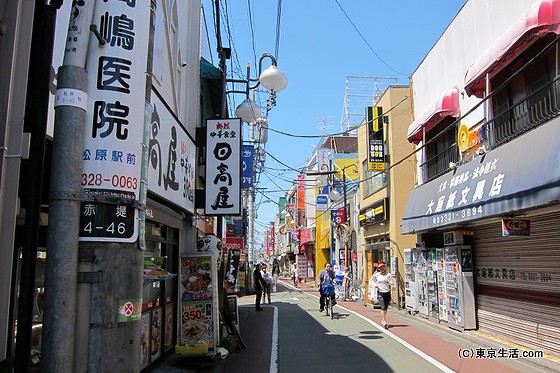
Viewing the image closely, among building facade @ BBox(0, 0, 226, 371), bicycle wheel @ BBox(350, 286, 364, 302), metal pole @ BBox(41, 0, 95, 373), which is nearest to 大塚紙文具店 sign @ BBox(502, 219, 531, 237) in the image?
building facade @ BBox(0, 0, 226, 371)

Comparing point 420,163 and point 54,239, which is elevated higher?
point 420,163

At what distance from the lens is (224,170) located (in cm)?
993

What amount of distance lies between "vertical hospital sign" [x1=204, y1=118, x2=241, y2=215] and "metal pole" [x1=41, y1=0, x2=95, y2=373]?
6816 mm

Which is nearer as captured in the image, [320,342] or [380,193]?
[320,342]

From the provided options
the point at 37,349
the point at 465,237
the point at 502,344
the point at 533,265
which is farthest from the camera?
the point at 465,237

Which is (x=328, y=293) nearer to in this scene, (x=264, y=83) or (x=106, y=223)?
(x=264, y=83)

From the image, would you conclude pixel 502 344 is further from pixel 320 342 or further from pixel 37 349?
pixel 37 349

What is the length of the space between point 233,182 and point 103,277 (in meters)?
7.01

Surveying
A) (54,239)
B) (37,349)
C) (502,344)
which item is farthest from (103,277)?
(502,344)

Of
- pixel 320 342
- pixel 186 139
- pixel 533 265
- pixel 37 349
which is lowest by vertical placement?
pixel 320 342

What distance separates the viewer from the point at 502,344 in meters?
10.1

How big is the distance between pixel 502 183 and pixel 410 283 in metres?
8.22

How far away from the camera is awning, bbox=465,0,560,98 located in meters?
7.53

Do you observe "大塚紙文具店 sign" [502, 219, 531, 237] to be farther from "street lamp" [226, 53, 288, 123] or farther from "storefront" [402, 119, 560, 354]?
"street lamp" [226, 53, 288, 123]
